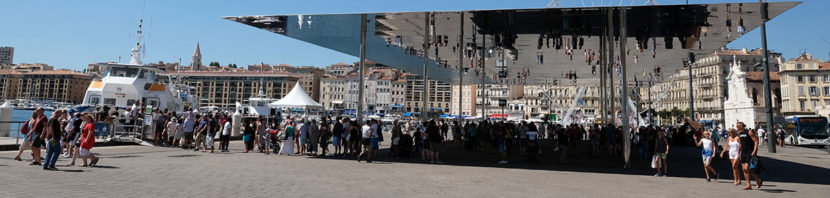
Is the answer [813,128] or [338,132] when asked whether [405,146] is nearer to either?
[338,132]

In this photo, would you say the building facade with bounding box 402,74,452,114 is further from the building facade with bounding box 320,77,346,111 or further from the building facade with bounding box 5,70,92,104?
the building facade with bounding box 5,70,92,104

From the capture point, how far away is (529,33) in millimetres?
15312

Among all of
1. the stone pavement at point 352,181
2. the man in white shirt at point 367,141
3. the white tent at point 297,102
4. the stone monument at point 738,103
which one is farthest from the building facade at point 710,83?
the man in white shirt at point 367,141

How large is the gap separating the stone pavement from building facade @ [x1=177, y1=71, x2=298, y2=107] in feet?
462

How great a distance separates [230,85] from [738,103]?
140320 mm

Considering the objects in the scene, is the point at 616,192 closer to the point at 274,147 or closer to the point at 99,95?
the point at 274,147

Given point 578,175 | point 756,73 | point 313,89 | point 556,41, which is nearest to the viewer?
point 578,175

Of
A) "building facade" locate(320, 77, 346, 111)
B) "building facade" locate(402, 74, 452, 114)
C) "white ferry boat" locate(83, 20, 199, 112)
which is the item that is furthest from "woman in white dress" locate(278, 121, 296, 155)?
"building facade" locate(320, 77, 346, 111)

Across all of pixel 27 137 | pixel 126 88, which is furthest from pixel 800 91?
pixel 27 137

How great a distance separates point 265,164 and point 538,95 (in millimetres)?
98070

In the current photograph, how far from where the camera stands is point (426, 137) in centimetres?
1319

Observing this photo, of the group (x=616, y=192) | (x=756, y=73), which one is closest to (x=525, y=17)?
(x=616, y=192)

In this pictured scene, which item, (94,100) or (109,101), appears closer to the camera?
(109,101)

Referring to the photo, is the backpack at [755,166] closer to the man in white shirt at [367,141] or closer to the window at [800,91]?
the man in white shirt at [367,141]
